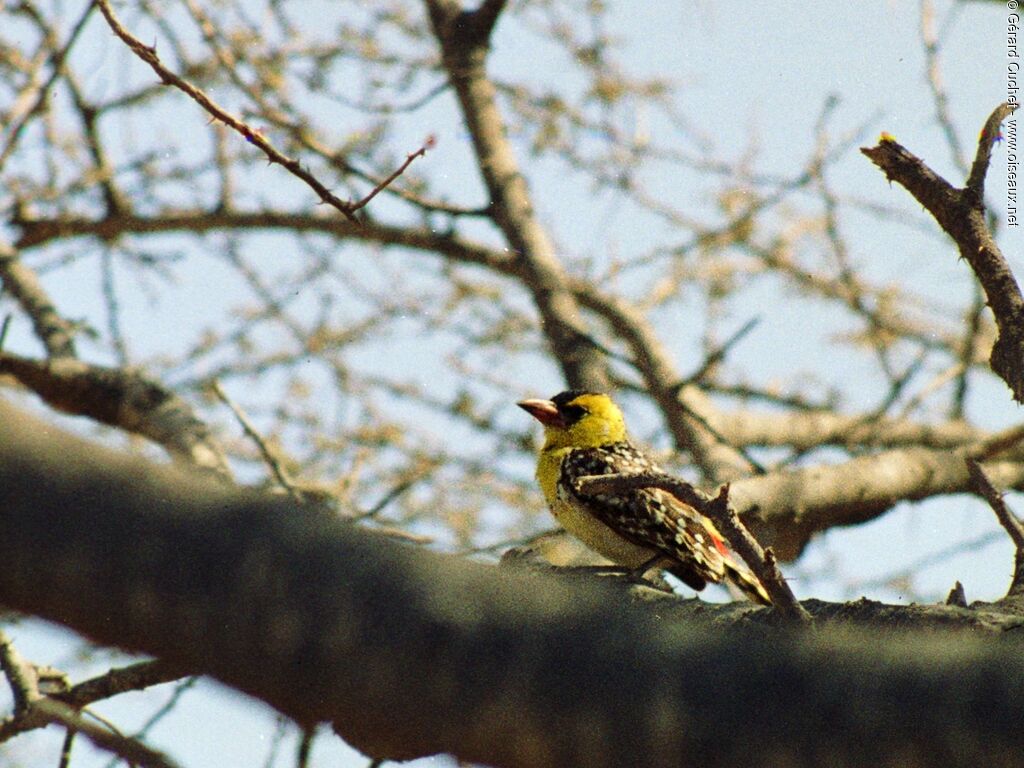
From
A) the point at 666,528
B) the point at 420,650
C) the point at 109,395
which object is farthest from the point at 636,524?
the point at 420,650

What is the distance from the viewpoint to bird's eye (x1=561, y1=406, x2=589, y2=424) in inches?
200

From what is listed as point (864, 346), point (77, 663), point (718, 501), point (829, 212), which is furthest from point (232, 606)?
point (864, 346)

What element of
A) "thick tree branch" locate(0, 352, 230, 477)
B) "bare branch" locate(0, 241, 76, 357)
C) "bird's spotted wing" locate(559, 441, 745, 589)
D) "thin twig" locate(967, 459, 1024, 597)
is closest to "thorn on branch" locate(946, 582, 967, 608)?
"thin twig" locate(967, 459, 1024, 597)

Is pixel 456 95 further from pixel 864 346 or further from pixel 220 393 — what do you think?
pixel 864 346

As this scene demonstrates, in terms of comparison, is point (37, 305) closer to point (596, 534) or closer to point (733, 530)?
point (596, 534)

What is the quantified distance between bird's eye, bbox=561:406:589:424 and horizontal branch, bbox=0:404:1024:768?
11.9 feet

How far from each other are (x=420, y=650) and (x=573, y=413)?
3752mm

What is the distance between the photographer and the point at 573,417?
5074 millimetres

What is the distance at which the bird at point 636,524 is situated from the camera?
414 cm

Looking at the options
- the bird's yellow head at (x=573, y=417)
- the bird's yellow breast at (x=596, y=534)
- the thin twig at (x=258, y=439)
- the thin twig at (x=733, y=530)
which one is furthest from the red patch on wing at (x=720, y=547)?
the thin twig at (x=733, y=530)

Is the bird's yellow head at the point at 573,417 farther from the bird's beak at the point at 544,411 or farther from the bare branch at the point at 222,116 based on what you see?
the bare branch at the point at 222,116

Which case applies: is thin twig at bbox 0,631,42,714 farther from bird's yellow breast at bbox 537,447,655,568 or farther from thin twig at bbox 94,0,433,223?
bird's yellow breast at bbox 537,447,655,568

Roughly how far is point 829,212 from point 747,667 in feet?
17.6

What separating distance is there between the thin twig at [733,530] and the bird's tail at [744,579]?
2.00 m
